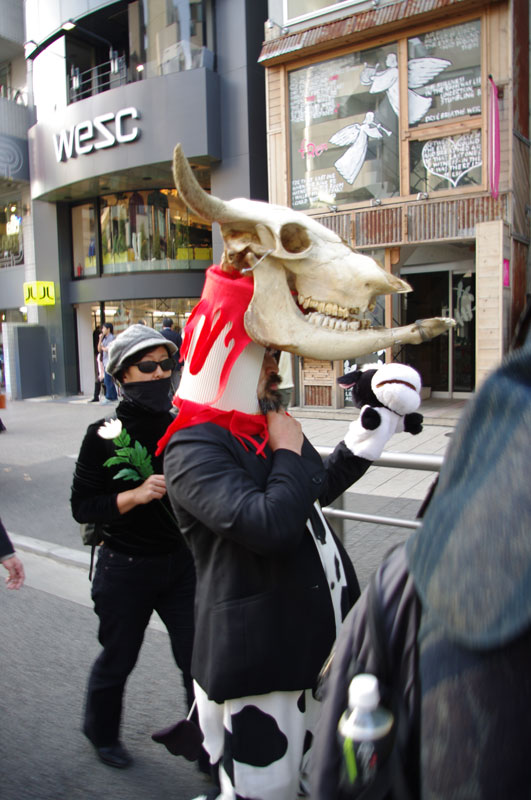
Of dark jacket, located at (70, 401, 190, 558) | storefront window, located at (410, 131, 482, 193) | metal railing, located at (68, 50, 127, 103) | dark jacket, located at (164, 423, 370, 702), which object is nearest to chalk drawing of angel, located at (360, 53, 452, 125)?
storefront window, located at (410, 131, 482, 193)

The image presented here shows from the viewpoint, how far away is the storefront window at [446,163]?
10.7m

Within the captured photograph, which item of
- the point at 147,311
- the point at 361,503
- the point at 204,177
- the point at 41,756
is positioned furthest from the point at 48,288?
the point at 41,756

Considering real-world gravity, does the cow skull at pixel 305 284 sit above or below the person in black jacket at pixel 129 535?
above

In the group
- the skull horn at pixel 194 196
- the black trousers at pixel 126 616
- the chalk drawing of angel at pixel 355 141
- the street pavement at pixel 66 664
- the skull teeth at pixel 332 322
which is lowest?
the street pavement at pixel 66 664

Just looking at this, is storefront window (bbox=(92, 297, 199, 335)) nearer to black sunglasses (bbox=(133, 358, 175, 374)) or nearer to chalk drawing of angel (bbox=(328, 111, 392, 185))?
chalk drawing of angel (bbox=(328, 111, 392, 185))

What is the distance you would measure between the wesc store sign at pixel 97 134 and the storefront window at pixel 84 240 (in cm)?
210

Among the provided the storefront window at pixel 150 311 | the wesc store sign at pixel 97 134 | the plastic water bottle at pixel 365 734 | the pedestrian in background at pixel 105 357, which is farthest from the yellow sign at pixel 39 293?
the plastic water bottle at pixel 365 734

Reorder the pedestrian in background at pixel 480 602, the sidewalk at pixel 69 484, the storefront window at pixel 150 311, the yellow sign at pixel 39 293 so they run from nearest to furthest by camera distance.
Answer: the pedestrian in background at pixel 480 602 → the sidewalk at pixel 69 484 → the storefront window at pixel 150 311 → the yellow sign at pixel 39 293

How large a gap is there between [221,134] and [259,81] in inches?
59.1

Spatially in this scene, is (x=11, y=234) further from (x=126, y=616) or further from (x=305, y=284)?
(x=305, y=284)

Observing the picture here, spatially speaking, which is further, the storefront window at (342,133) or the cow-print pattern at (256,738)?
the storefront window at (342,133)

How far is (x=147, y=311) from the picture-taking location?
17438 millimetres

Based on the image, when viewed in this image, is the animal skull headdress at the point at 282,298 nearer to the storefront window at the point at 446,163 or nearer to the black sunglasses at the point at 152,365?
the black sunglasses at the point at 152,365

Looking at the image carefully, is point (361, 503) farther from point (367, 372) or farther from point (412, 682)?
point (412, 682)
